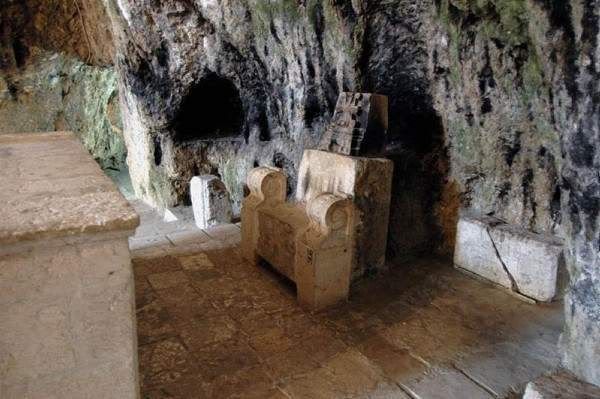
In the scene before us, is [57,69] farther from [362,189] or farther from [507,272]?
[507,272]

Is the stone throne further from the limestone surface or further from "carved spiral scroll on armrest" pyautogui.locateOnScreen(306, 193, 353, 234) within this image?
the limestone surface

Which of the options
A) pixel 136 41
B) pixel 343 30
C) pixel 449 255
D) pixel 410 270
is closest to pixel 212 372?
pixel 410 270

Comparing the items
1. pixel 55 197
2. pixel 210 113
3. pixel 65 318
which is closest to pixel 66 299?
pixel 65 318

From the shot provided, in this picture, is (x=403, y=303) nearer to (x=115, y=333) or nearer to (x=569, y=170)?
(x=569, y=170)

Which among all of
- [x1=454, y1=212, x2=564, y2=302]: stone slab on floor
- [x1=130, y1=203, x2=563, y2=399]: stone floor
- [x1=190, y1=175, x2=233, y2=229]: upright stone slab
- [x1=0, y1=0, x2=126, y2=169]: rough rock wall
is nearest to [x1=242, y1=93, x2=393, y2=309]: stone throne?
[x1=130, y1=203, x2=563, y2=399]: stone floor

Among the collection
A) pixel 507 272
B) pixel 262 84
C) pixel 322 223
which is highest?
pixel 262 84

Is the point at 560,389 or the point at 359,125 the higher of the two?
the point at 359,125

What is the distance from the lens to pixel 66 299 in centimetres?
164

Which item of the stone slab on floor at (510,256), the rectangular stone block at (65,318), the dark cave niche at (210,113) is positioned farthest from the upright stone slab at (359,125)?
the dark cave niche at (210,113)

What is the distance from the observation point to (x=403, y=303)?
394 cm

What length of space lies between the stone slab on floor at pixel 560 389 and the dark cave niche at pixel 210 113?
7.45 metres

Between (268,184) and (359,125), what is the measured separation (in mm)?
1121

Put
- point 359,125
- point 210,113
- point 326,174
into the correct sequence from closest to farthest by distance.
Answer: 1. point 359,125
2. point 326,174
3. point 210,113

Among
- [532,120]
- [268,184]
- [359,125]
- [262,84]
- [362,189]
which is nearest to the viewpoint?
[532,120]
